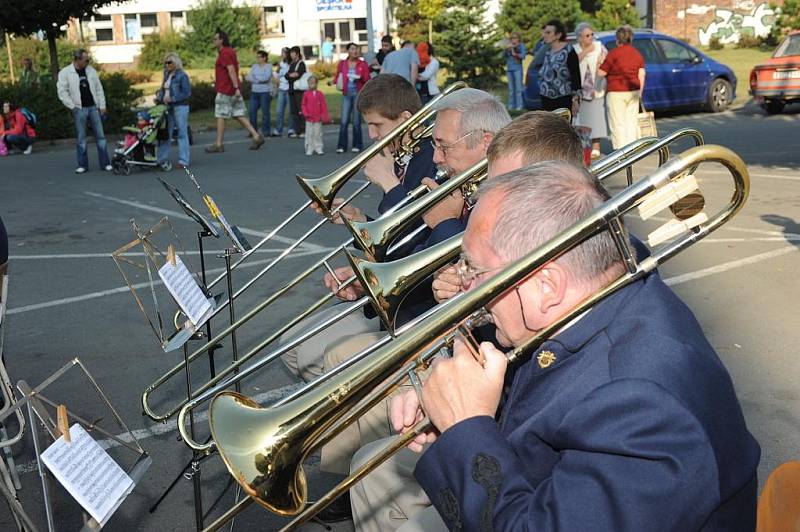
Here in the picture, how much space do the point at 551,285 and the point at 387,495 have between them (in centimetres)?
110

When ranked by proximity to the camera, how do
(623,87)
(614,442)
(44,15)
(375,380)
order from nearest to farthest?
1. (614,442)
2. (375,380)
3. (623,87)
4. (44,15)

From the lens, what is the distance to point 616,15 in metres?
Result: 31.6


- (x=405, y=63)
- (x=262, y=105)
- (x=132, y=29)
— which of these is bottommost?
(x=262, y=105)

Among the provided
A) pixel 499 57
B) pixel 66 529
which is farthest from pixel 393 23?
pixel 66 529

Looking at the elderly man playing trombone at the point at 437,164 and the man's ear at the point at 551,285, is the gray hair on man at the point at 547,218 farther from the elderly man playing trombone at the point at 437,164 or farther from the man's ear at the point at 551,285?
the elderly man playing trombone at the point at 437,164

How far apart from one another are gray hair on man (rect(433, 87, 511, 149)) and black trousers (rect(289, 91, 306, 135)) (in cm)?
1253

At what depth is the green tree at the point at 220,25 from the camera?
4591cm

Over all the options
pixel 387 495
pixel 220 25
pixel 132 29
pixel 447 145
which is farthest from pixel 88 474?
pixel 132 29

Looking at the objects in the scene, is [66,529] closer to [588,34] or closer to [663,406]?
[663,406]

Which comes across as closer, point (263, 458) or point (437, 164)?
point (263, 458)

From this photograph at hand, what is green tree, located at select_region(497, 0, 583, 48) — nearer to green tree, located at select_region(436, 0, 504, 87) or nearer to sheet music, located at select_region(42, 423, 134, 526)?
green tree, located at select_region(436, 0, 504, 87)

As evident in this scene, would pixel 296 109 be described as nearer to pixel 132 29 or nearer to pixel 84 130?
pixel 84 130

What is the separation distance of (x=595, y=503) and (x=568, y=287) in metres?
0.47

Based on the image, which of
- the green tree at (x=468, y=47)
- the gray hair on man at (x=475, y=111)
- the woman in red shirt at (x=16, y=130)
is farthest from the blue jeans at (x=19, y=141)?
the gray hair on man at (x=475, y=111)
